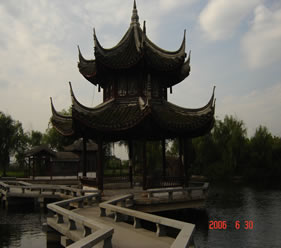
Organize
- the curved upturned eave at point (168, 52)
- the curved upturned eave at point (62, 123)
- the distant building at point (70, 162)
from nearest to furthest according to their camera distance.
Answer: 1. the curved upturned eave at point (62, 123)
2. the curved upturned eave at point (168, 52)
3. the distant building at point (70, 162)

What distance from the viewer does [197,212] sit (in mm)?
18969

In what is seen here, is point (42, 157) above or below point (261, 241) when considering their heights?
above

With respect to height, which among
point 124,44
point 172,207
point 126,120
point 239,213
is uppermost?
point 124,44

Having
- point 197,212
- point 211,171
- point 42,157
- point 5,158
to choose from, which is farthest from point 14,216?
point 211,171

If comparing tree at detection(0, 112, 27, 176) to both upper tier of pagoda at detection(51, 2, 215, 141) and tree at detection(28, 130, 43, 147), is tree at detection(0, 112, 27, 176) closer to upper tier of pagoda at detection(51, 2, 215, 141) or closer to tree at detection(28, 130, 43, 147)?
tree at detection(28, 130, 43, 147)

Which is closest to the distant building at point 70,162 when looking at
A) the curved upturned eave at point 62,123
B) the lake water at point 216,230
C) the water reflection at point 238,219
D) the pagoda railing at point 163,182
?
the lake water at point 216,230

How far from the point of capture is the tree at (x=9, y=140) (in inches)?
1989

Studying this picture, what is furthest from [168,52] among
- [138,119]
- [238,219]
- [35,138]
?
[35,138]

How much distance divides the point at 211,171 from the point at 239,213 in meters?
33.4

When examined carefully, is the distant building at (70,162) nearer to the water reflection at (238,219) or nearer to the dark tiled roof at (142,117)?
the water reflection at (238,219)

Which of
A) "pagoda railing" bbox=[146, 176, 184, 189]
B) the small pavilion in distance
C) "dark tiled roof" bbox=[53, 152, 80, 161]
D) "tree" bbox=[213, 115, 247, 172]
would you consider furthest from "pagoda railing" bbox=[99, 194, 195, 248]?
"tree" bbox=[213, 115, 247, 172]

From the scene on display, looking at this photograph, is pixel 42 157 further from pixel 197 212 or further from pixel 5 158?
pixel 197 212

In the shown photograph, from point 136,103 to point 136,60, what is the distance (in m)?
2.59

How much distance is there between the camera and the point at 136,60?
1672cm
